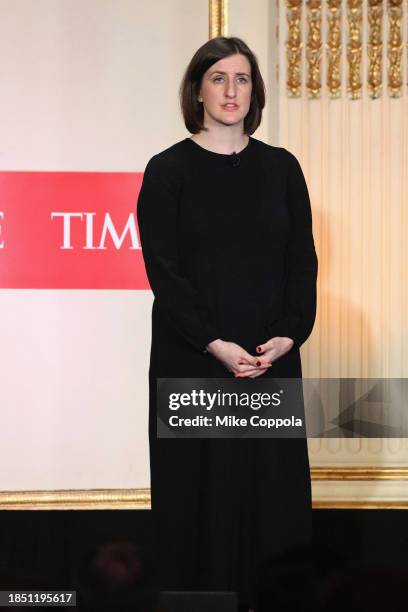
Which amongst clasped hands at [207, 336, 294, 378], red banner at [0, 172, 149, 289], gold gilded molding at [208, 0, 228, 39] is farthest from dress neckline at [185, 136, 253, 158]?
gold gilded molding at [208, 0, 228, 39]

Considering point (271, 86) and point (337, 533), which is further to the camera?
point (271, 86)

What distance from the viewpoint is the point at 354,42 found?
11.2 ft

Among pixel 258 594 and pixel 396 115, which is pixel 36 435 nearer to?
pixel 396 115

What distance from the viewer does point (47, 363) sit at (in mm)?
3432

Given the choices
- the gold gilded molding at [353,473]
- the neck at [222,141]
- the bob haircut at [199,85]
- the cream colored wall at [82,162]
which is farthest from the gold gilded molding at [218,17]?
the gold gilded molding at [353,473]

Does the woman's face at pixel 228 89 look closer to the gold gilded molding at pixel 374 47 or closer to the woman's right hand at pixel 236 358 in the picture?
the woman's right hand at pixel 236 358

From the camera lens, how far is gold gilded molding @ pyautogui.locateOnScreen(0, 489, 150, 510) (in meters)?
3.42

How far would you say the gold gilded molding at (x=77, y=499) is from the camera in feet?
11.2

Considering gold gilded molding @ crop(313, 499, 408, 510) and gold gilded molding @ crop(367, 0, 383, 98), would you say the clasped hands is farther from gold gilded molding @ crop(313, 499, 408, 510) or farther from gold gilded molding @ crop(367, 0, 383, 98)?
gold gilded molding @ crop(367, 0, 383, 98)

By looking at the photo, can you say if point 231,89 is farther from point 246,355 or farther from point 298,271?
point 246,355

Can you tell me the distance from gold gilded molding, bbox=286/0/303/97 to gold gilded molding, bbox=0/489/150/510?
4.93ft

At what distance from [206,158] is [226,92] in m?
0.15

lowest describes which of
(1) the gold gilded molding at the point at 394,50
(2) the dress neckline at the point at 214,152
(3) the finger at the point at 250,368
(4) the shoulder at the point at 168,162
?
(3) the finger at the point at 250,368

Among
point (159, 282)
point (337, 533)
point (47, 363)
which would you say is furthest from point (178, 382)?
point (47, 363)
